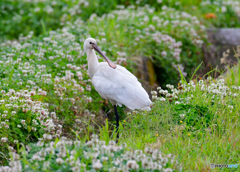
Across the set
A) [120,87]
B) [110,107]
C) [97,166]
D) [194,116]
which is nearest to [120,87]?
[120,87]

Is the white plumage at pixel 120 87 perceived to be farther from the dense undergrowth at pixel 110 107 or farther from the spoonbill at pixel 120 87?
the dense undergrowth at pixel 110 107

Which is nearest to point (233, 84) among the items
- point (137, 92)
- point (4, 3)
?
point (137, 92)

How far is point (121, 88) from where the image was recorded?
14.5 feet

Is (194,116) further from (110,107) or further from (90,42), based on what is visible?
(90,42)

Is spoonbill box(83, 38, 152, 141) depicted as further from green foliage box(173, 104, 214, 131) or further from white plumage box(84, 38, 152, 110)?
green foliage box(173, 104, 214, 131)

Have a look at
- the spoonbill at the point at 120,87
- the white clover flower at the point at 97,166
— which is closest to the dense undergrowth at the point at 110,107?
the white clover flower at the point at 97,166

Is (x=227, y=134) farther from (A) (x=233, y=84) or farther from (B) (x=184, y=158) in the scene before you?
(A) (x=233, y=84)

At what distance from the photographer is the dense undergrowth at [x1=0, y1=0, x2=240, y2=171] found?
293cm

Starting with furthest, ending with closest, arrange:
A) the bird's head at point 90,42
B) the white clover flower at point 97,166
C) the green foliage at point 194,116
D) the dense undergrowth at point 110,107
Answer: the bird's head at point 90,42, the green foliage at point 194,116, the dense undergrowth at point 110,107, the white clover flower at point 97,166

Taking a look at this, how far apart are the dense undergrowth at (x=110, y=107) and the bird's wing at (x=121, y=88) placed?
231 millimetres

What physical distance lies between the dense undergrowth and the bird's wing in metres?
0.23

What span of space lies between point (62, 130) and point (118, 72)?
1.10 m

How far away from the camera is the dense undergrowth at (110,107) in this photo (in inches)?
115

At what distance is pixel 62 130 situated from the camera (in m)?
4.73
